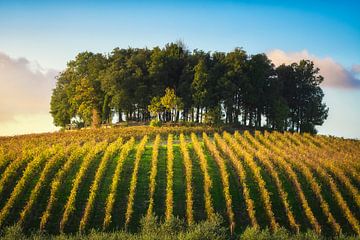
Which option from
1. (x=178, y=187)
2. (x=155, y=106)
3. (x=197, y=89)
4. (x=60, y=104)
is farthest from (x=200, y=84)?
(x=178, y=187)

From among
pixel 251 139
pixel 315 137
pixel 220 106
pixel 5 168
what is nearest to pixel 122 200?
pixel 5 168

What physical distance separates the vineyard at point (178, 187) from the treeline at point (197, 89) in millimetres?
25851

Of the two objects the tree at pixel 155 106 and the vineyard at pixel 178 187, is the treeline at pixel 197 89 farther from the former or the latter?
the vineyard at pixel 178 187

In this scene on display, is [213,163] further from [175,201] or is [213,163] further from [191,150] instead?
[175,201]

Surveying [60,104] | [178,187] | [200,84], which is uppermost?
[200,84]

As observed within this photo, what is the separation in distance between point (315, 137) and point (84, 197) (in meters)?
33.7

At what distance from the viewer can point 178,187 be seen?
38.5 meters

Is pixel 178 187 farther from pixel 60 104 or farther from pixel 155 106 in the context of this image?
pixel 60 104

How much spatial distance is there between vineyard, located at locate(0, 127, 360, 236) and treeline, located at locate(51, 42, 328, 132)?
2585 cm

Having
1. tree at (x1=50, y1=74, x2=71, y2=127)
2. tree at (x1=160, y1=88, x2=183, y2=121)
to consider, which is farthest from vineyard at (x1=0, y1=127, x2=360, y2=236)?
tree at (x1=50, y1=74, x2=71, y2=127)

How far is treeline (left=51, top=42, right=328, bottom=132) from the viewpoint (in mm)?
75438

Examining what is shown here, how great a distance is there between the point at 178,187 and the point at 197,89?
37.3 meters

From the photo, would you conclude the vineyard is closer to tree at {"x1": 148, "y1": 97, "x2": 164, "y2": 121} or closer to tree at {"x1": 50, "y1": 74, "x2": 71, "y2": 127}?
tree at {"x1": 148, "y1": 97, "x2": 164, "y2": 121}

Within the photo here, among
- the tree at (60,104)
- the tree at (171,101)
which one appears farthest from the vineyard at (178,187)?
the tree at (60,104)
